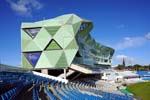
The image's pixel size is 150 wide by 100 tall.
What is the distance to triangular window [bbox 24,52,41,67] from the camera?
66938 mm

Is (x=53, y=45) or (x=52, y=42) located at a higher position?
(x=52, y=42)

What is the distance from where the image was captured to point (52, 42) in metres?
66.4

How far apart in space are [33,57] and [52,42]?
563 centimetres

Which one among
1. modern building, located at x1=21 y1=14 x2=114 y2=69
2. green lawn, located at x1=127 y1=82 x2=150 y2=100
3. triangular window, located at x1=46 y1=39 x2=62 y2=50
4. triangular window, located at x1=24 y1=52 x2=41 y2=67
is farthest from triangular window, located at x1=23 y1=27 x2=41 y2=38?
green lawn, located at x1=127 y1=82 x2=150 y2=100

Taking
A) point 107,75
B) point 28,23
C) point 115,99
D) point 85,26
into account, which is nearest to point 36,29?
point 28,23

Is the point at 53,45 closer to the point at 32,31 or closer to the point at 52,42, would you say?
the point at 52,42

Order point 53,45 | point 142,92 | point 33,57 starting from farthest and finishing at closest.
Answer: point 33,57 → point 53,45 → point 142,92

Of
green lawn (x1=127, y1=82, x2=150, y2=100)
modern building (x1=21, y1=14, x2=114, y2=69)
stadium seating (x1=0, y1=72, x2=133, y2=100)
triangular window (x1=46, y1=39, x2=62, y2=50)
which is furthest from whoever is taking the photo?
triangular window (x1=46, y1=39, x2=62, y2=50)

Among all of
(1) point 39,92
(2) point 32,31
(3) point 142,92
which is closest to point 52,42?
(2) point 32,31


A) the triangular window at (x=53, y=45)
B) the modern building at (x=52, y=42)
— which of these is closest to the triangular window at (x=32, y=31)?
the modern building at (x=52, y=42)

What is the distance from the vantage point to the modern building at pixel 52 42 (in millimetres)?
64688

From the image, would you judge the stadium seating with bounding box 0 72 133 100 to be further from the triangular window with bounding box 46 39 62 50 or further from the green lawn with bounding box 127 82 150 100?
the triangular window with bounding box 46 39 62 50

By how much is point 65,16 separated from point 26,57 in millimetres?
12993

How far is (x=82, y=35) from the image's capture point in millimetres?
73438
